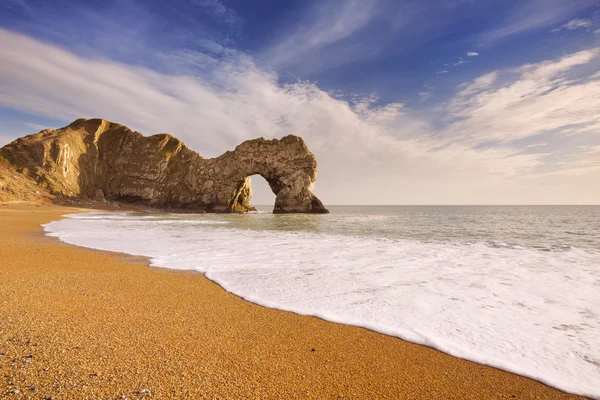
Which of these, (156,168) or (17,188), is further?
(156,168)

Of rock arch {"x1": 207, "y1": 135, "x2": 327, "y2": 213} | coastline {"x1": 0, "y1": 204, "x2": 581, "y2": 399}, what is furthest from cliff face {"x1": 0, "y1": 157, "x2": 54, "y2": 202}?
coastline {"x1": 0, "y1": 204, "x2": 581, "y2": 399}

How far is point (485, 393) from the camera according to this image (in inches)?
110

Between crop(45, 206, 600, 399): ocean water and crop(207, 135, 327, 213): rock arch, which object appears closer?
crop(45, 206, 600, 399): ocean water

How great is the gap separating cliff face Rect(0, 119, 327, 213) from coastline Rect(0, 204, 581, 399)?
50355 mm

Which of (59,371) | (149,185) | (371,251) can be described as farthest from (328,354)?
(149,185)

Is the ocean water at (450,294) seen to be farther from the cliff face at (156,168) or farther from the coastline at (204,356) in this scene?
the cliff face at (156,168)

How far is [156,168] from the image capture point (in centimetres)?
6050

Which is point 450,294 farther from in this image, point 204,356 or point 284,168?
point 284,168

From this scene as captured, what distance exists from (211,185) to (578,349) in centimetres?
5809

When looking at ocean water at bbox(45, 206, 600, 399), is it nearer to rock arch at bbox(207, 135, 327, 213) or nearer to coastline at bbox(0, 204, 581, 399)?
coastline at bbox(0, 204, 581, 399)

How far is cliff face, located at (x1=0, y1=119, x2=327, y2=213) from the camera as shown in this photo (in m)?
52.7

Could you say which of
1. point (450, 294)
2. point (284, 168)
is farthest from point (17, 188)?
point (450, 294)

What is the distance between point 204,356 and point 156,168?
210 ft

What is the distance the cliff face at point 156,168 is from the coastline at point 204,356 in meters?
50.4
